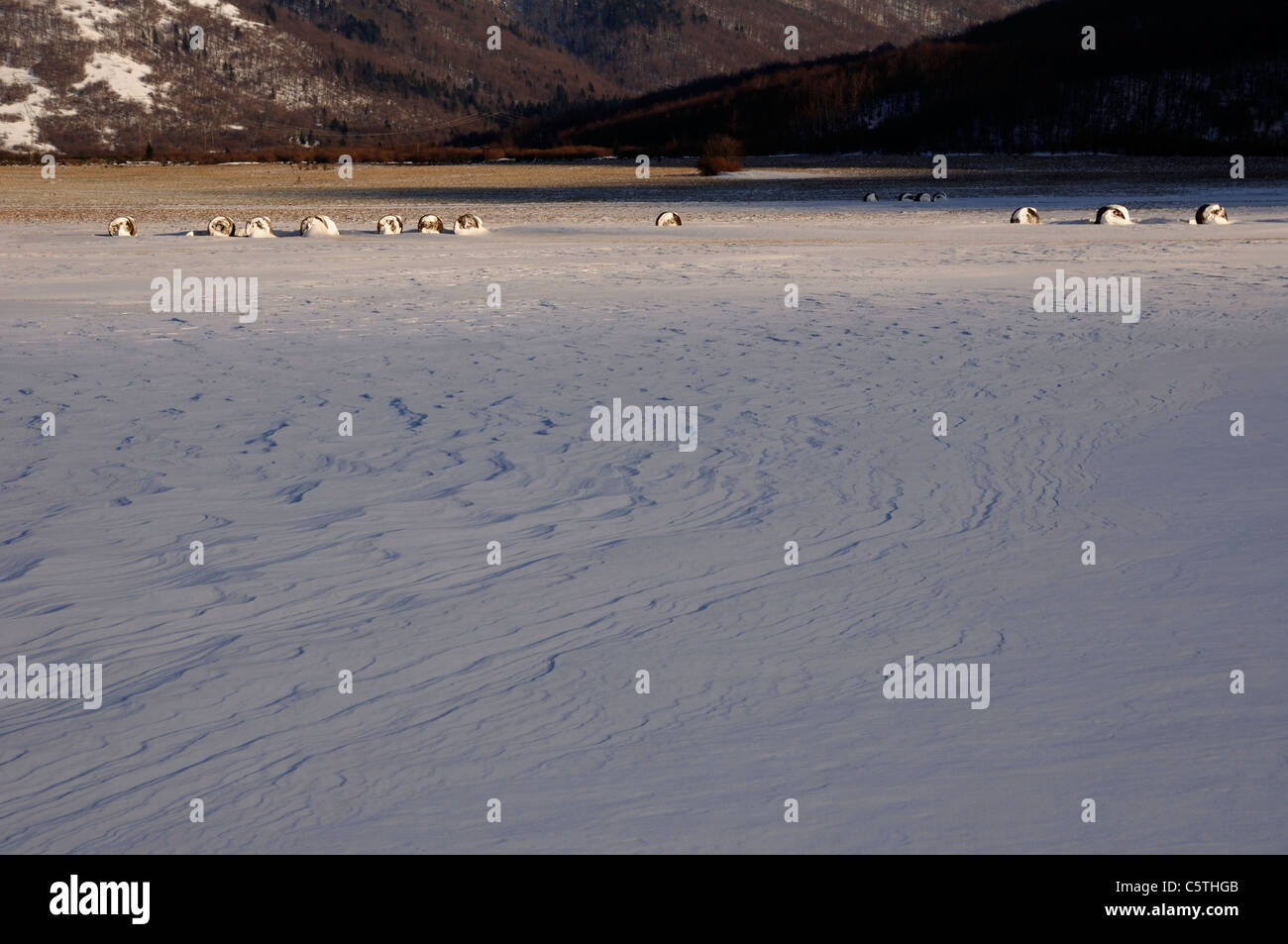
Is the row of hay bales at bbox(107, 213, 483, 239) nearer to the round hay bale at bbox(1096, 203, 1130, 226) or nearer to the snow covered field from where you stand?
the round hay bale at bbox(1096, 203, 1130, 226)

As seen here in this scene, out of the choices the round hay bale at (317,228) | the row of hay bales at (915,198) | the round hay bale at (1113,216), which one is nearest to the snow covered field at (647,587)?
the round hay bale at (317,228)

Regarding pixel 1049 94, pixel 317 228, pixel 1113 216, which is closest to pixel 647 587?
pixel 317 228

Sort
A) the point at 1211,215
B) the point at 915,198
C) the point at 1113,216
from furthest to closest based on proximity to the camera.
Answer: the point at 915,198 < the point at 1113,216 < the point at 1211,215

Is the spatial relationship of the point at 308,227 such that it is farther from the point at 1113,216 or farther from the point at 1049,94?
the point at 1049,94

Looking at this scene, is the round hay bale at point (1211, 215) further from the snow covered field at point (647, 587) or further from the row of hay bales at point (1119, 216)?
the snow covered field at point (647, 587)

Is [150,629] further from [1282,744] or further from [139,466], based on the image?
[1282,744]
